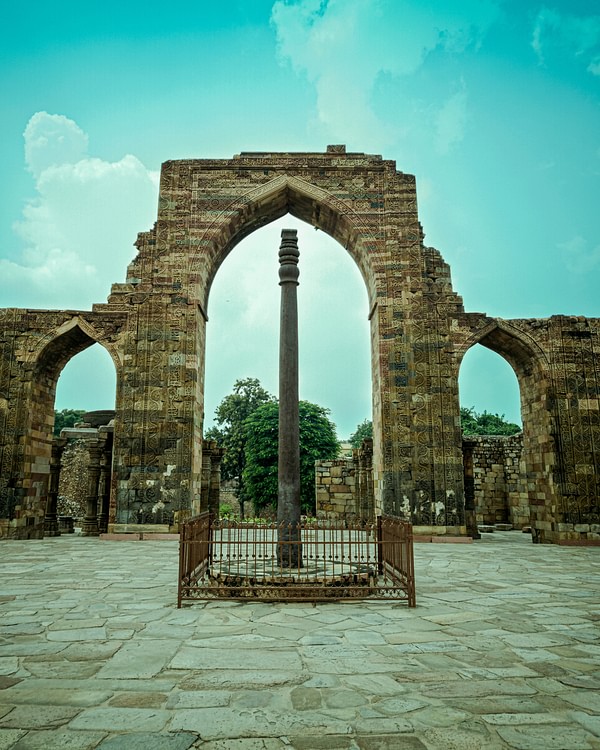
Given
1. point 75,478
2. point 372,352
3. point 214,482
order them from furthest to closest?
point 75,478 < point 214,482 < point 372,352

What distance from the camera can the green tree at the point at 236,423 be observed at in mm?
32031

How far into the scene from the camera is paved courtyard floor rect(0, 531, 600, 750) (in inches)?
88.0

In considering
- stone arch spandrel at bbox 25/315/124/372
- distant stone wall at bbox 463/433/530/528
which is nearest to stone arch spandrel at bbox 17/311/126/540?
stone arch spandrel at bbox 25/315/124/372

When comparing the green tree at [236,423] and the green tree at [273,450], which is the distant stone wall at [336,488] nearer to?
the green tree at [273,450]

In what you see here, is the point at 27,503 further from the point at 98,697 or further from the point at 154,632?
the point at 98,697

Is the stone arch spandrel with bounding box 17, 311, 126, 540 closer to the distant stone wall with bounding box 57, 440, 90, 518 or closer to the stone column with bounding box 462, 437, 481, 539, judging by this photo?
the stone column with bounding box 462, 437, 481, 539

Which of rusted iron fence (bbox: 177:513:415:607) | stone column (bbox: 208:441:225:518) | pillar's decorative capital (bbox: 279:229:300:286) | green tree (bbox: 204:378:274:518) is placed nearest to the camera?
rusted iron fence (bbox: 177:513:415:607)

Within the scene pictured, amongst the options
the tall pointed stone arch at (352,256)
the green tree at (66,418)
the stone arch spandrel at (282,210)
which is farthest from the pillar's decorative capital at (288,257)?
the green tree at (66,418)

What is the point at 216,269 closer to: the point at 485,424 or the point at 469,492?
the point at 469,492

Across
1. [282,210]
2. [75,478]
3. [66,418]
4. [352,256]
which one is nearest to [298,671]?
[352,256]

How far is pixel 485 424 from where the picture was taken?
37.8 meters

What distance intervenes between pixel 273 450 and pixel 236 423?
8.82 meters

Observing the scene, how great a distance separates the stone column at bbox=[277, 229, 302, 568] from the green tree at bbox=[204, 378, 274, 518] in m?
25.1

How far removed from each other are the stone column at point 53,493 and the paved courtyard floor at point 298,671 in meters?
7.73
